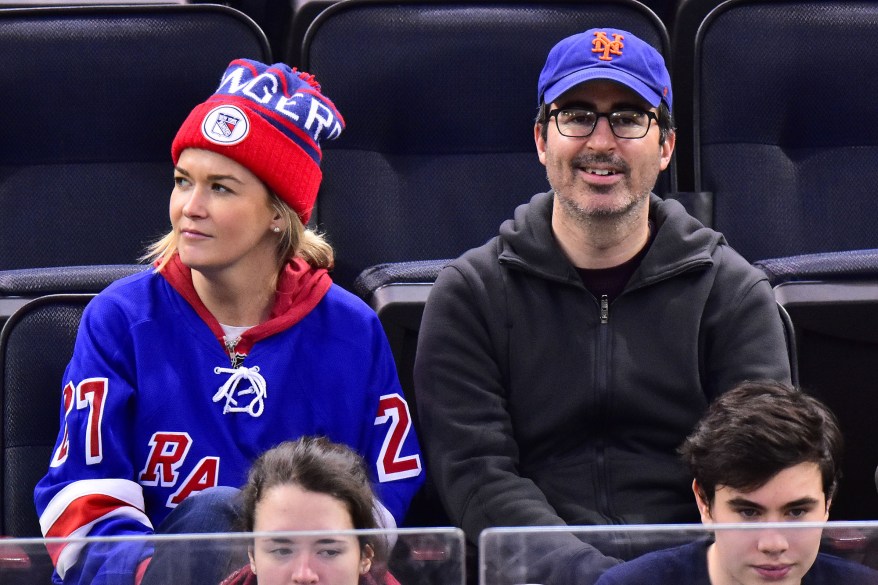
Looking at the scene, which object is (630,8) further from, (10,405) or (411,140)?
(10,405)

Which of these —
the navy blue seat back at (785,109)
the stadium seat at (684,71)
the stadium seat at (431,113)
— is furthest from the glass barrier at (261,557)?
the stadium seat at (684,71)

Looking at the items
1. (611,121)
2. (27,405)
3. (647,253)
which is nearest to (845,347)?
(647,253)

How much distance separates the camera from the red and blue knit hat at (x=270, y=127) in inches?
61.1

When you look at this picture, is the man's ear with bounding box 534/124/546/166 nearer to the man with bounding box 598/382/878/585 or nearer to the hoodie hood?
the hoodie hood

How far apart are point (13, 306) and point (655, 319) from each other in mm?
802

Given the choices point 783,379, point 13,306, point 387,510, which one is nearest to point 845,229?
point 783,379

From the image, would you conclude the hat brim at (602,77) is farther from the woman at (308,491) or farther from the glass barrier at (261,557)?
the glass barrier at (261,557)

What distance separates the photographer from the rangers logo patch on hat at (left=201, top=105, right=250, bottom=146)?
60.9 inches

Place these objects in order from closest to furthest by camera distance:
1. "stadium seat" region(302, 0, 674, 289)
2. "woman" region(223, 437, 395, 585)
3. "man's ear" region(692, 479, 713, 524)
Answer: "woman" region(223, 437, 395, 585)
"man's ear" region(692, 479, 713, 524)
"stadium seat" region(302, 0, 674, 289)

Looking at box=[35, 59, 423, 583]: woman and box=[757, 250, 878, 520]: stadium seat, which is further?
box=[757, 250, 878, 520]: stadium seat

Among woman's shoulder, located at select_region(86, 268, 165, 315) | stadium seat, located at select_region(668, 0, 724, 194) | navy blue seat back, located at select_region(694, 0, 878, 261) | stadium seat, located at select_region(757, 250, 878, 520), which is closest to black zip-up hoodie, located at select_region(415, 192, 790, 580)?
stadium seat, located at select_region(757, 250, 878, 520)

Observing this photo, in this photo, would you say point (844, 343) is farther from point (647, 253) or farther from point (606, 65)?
point (606, 65)

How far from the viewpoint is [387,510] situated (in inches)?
58.2

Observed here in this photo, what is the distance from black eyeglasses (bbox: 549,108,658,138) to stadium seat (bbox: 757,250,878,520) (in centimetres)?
28
